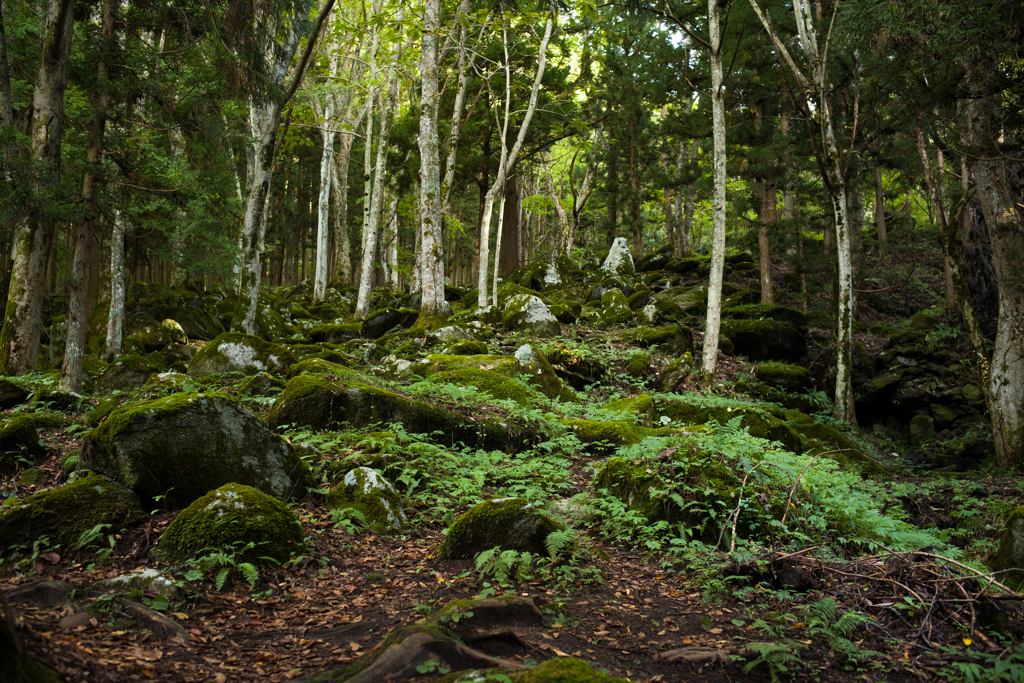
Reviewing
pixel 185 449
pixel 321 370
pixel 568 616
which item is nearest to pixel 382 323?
pixel 321 370

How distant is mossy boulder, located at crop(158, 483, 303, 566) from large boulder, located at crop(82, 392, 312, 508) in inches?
18.5

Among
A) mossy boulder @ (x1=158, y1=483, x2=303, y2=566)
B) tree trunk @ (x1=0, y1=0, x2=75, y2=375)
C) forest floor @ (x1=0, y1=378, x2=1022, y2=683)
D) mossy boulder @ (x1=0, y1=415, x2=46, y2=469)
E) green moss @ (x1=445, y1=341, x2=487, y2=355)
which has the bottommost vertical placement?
forest floor @ (x1=0, y1=378, x2=1022, y2=683)

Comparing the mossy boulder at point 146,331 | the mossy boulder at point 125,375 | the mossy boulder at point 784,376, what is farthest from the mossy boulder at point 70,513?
the mossy boulder at point 784,376

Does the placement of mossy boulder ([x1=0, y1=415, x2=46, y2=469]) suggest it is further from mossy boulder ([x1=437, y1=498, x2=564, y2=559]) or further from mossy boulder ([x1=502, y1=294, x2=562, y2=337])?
mossy boulder ([x1=502, y1=294, x2=562, y2=337])

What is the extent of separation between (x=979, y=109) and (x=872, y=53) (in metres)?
2.73

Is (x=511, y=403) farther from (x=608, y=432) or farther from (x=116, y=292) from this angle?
(x=116, y=292)

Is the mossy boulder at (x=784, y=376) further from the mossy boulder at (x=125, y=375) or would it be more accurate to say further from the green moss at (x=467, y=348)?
the mossy boulder at (x=125, y=375)

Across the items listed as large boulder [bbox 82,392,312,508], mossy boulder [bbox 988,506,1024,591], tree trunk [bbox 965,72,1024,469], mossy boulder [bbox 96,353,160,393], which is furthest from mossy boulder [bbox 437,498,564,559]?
mossy boulder [bbox 96,353,160,393]

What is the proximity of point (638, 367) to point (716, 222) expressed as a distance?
3702 mm

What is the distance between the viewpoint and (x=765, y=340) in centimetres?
1554

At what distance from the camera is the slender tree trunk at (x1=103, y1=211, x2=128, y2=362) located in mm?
12039

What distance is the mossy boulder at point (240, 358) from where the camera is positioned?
32.7 feet

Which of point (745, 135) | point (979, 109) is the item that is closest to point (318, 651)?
point (979, 109)

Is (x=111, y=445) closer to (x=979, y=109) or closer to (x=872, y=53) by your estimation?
(x=979, y=109)
